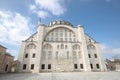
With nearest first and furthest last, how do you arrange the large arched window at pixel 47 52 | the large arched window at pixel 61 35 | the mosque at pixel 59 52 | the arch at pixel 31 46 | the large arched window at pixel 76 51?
1. the mosque at pixel 59 52
2. the large arched window at pixel 47 52
3. the arch at pixel 31 46
4. the large arched window at pixel 76 51
5. the large arched window at pixel 61 35

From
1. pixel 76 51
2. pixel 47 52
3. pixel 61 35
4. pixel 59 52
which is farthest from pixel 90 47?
pixel 47 52

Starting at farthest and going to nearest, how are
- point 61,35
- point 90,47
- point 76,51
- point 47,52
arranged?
point 61,35, point 90,47, point 76,51, point 47,52

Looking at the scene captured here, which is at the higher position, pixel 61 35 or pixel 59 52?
pixel 61 35

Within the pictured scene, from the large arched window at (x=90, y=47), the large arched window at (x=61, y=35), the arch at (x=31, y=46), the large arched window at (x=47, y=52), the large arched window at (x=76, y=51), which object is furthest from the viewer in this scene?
the large arched window at (x=61, y=35)

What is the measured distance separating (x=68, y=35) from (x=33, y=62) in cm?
1275

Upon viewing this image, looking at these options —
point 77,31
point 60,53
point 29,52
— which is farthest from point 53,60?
point 77,31

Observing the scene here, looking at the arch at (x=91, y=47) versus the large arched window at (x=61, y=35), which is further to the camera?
the large arched window at (x=61, y=35)

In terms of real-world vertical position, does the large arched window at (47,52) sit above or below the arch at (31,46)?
below

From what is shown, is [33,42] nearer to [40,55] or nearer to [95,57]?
[40,55]

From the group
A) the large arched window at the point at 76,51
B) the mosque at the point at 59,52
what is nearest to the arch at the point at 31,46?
the mosque at the point at 59,52

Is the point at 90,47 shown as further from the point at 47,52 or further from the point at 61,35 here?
the point at 47,52

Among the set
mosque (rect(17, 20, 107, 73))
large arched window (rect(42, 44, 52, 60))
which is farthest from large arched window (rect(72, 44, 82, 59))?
large arched window (rect(42, 44, 52, 60))

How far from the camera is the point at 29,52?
2488 centimetres

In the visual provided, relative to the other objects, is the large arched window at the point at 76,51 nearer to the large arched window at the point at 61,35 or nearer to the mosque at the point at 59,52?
the mosque at the point at 59,52
